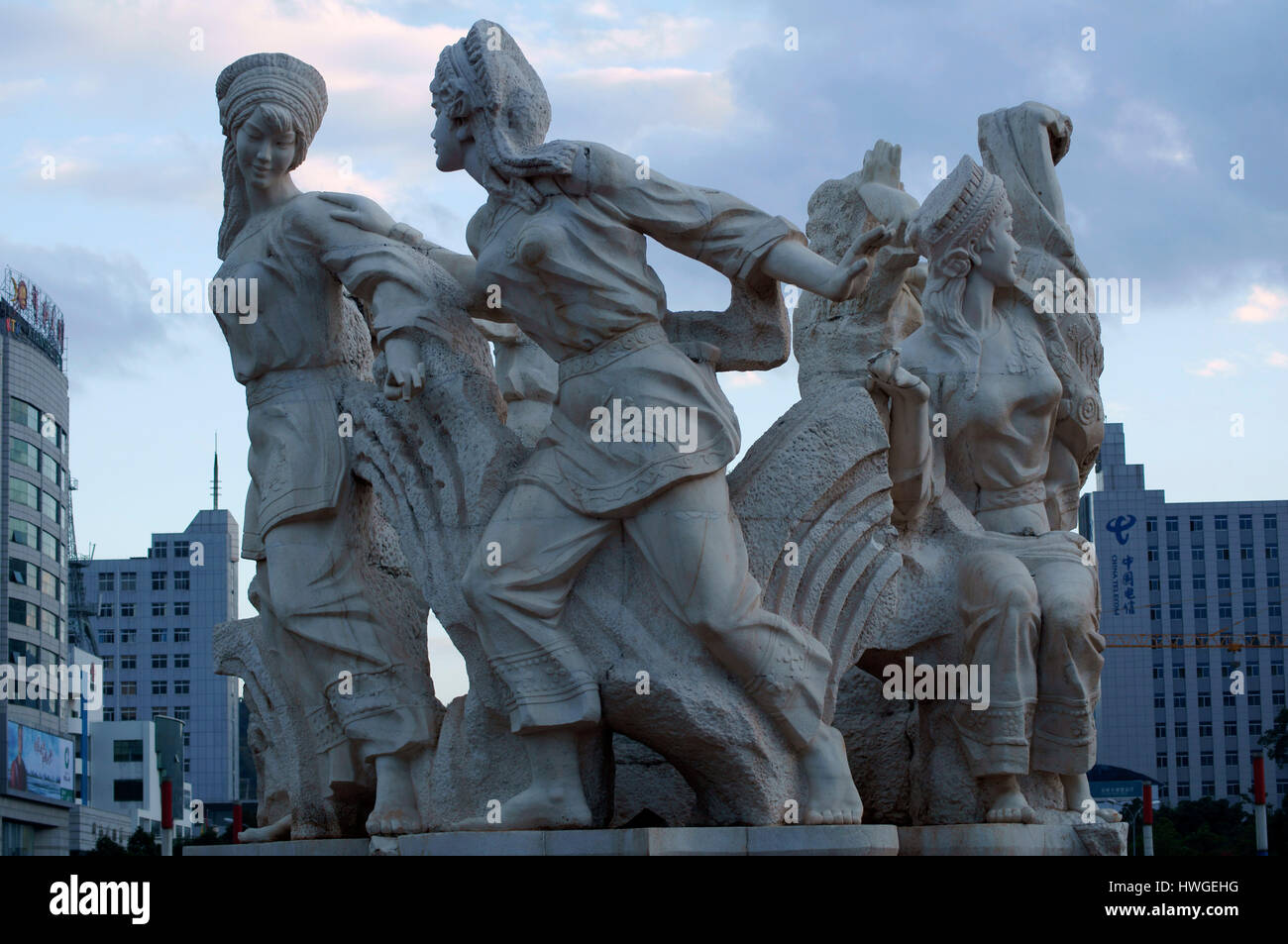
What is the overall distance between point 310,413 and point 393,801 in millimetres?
1647

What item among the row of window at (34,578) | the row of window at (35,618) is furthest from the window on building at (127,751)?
the row of window at (34,578)

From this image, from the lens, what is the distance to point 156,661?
152 ft

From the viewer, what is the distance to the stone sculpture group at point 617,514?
21.0ft

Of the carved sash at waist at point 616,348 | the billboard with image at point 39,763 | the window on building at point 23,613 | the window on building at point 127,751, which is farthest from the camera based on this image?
the window on building at point 127,751

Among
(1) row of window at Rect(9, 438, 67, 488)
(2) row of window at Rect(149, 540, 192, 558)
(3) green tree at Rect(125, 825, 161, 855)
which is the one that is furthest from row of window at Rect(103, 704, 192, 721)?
(3) green tree at Rect(125, 825, 161, 855)

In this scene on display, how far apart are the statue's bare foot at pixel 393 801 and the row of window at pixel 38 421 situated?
1204 inches

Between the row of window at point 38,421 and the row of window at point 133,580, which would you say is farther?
the row of window at point 133,580

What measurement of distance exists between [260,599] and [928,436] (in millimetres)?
2913

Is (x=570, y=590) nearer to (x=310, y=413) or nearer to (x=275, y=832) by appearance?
(x=310, y=413)

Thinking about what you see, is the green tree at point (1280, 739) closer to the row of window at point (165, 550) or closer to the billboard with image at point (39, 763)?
the billboard with image at point (39, 763)

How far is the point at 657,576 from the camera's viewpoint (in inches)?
252

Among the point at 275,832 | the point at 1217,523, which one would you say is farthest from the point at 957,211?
the point at 1217,523
